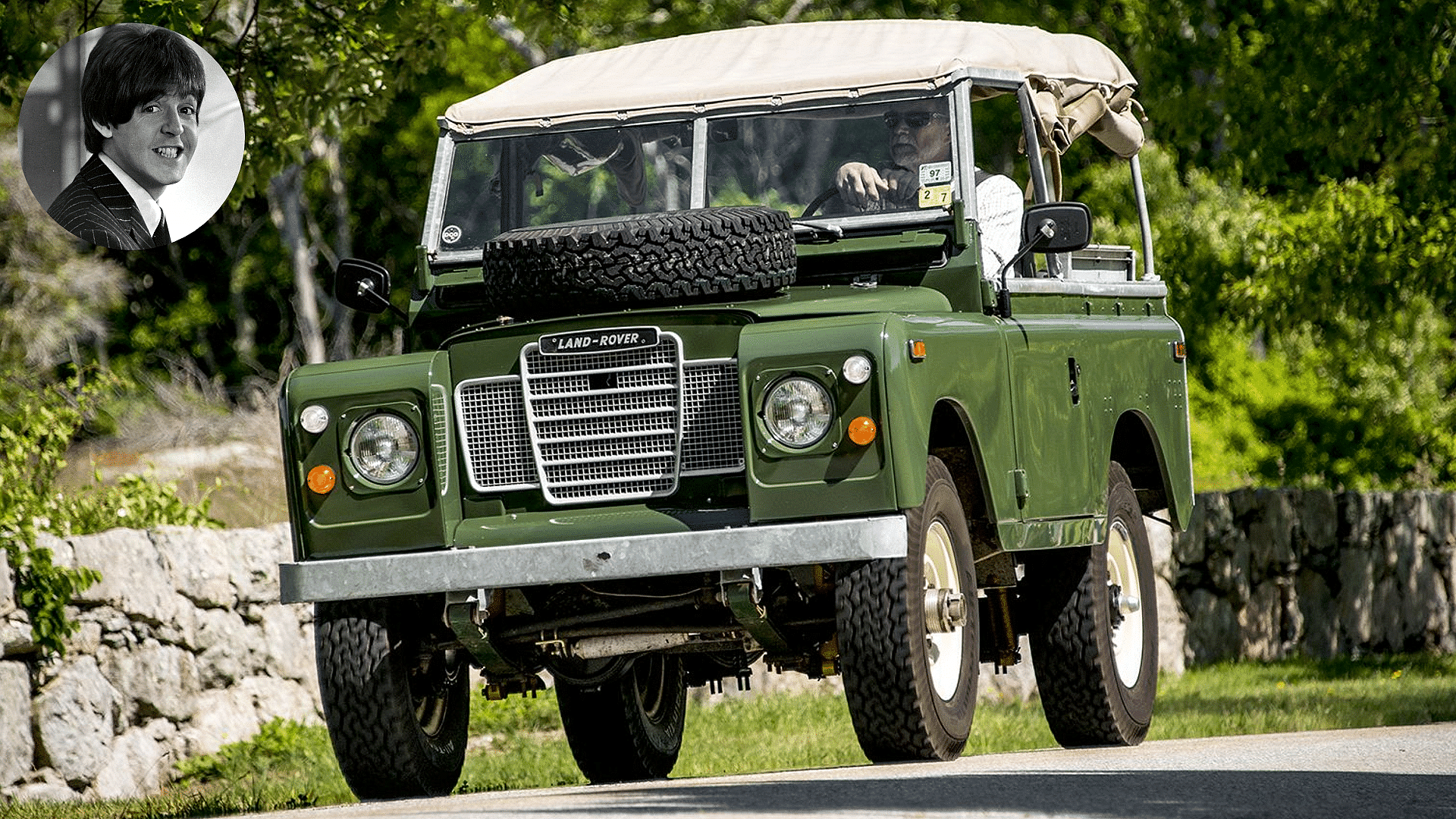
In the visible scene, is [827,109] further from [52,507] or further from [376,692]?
[52,507]

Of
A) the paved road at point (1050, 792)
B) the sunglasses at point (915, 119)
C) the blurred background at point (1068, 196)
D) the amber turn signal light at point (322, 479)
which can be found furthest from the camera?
the blurred background at point (1068, 196)

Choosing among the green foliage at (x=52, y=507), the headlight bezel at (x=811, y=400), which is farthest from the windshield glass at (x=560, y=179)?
the green foliage at (x=52, y=507)

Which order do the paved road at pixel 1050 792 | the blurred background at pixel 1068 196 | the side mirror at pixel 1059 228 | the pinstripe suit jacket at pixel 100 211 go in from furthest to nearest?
the blurred background at pixel 1068 196
the pinstripe suit jacket at pixel 100 211
the side mirror at pixel 1059 228
the paved road at pixel 1050 792

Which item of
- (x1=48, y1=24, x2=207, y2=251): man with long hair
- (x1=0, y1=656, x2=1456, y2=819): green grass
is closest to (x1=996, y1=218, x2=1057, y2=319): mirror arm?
(x1=0, y1=656, x2=1456, y2=819): green grass

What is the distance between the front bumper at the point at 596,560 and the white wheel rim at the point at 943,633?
17.9 inches

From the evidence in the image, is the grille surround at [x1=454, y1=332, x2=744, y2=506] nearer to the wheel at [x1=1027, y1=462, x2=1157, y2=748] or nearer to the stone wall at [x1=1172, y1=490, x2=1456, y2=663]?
the wheel at [x1=1027, y1=462, x2=1157, y2=748]

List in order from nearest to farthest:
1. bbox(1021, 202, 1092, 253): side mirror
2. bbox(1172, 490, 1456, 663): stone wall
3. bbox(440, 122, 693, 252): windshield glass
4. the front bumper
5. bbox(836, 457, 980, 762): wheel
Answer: the front bumper < bbox(836, 457, 980, 762): wheel < bbox(1021, 202, 1092, 253): side mirror < bbox(440, 122, 693, 252): windshield glass < bbox(1172, 490, 1456, 663): stone wall

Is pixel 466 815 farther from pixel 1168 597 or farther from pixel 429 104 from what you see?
pixel 429 104

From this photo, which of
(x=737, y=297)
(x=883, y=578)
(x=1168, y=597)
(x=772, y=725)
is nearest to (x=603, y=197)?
(x=737, y=297)

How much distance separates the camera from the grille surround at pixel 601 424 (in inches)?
300

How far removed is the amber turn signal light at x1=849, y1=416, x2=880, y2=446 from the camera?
23.8 feet

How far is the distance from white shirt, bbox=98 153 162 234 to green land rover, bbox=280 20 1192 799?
1895 millimetres

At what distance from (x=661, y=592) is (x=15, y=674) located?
19.5 feet

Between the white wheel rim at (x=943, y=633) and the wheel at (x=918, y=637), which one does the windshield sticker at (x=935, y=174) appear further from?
the white wheel rim at (x=943, y=633)
